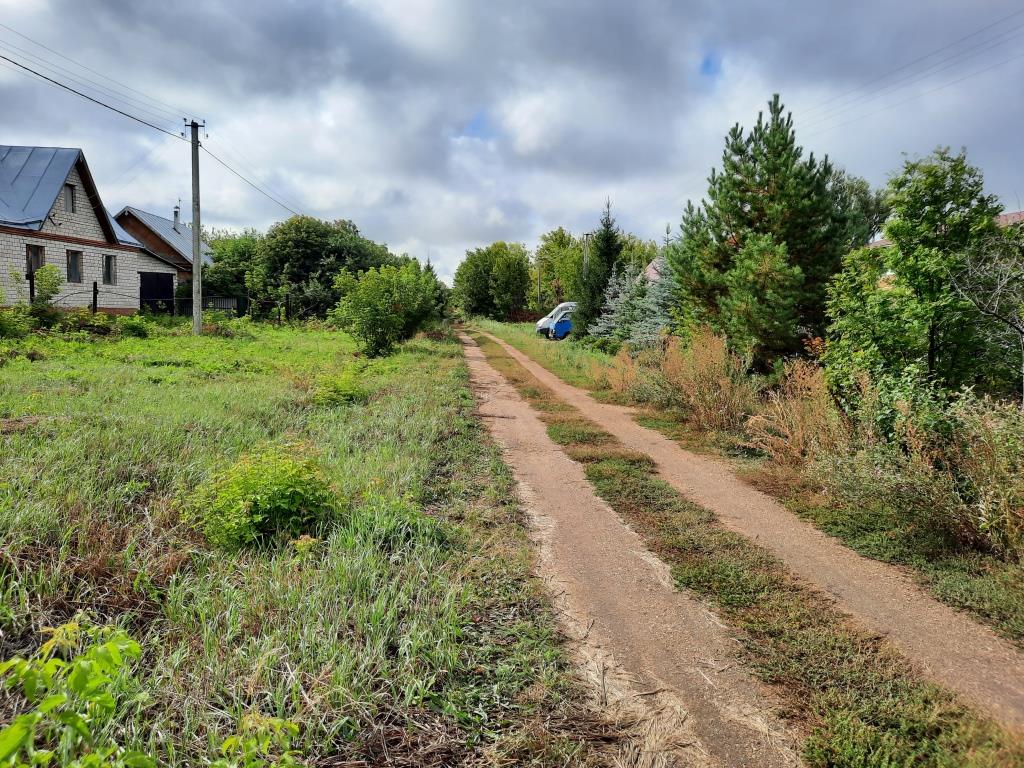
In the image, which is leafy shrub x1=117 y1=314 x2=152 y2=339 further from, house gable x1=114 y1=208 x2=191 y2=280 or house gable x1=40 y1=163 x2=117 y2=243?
house gable x1=114 y1=208 x2=191 y2=280

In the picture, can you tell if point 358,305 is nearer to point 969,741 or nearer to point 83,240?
point 83,240

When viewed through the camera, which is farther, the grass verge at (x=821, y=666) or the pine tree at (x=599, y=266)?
the pine tree at (x=599, y=266)

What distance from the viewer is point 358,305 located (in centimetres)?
1822

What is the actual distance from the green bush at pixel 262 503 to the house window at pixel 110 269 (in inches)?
1016


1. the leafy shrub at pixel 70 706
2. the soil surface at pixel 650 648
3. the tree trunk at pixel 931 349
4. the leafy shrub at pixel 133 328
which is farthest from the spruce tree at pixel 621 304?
the leafy shrub at pixel 70 706

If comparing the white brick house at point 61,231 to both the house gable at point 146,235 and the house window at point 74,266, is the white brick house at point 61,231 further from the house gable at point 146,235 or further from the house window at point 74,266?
the house gable at point 146,235

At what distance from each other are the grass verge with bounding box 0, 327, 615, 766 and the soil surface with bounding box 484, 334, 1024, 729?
1.94 metres

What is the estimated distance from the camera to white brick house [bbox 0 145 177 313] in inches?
800

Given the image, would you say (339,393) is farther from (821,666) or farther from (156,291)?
(156,291)

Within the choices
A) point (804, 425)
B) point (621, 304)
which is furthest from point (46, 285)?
point (804, 425)

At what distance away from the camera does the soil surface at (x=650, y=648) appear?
2.63 meters

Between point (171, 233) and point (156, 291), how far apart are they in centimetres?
741

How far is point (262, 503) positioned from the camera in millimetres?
4328

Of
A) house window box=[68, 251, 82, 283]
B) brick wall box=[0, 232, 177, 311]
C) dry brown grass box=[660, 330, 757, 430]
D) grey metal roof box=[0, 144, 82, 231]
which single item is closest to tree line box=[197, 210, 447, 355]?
brick wall box=[0, 232, 177, 311]
